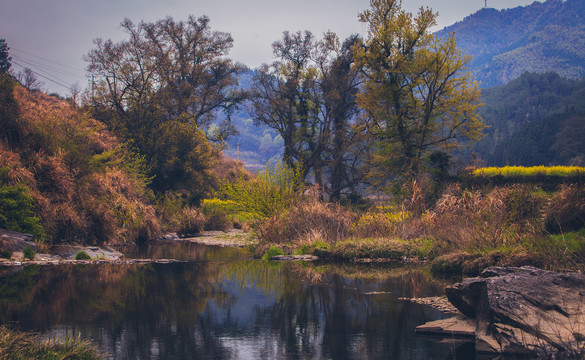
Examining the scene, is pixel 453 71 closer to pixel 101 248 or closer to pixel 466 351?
pixel 101 248

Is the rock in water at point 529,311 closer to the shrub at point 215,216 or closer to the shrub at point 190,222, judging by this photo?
the shrub at point 190,222

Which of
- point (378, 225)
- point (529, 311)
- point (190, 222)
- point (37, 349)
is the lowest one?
point (37, 349)

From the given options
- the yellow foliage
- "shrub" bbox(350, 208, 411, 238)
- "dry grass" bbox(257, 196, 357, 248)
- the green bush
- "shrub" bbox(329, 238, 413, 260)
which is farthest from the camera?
the yellow foliage

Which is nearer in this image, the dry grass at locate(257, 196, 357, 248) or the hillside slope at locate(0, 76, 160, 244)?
the hillside slope at locate(0, 76, 160, 244)

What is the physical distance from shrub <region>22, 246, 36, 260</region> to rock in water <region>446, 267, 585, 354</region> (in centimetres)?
1525

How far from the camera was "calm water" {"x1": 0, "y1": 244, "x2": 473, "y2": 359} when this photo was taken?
7953 mm

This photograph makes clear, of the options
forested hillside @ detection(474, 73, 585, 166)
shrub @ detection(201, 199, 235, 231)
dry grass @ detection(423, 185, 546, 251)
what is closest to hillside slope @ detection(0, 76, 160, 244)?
shrub @ detection(201, 199, 235, 231)

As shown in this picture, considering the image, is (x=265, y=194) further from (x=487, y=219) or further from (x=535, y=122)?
(x=535, y=122)

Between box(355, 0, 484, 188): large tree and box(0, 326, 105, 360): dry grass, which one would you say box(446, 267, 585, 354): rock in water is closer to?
box(0, 326, 105, 360): dry grass

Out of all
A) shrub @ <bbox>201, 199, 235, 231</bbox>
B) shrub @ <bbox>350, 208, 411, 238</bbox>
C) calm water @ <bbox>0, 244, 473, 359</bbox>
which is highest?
shrub @ <bbox>201, 199, 235, 231</bbox>

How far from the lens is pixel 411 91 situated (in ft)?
127

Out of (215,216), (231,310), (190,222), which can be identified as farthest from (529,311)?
(215,216)

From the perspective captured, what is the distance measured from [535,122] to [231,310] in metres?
106

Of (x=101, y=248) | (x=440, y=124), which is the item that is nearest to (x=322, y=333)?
(x=101, y=248)
